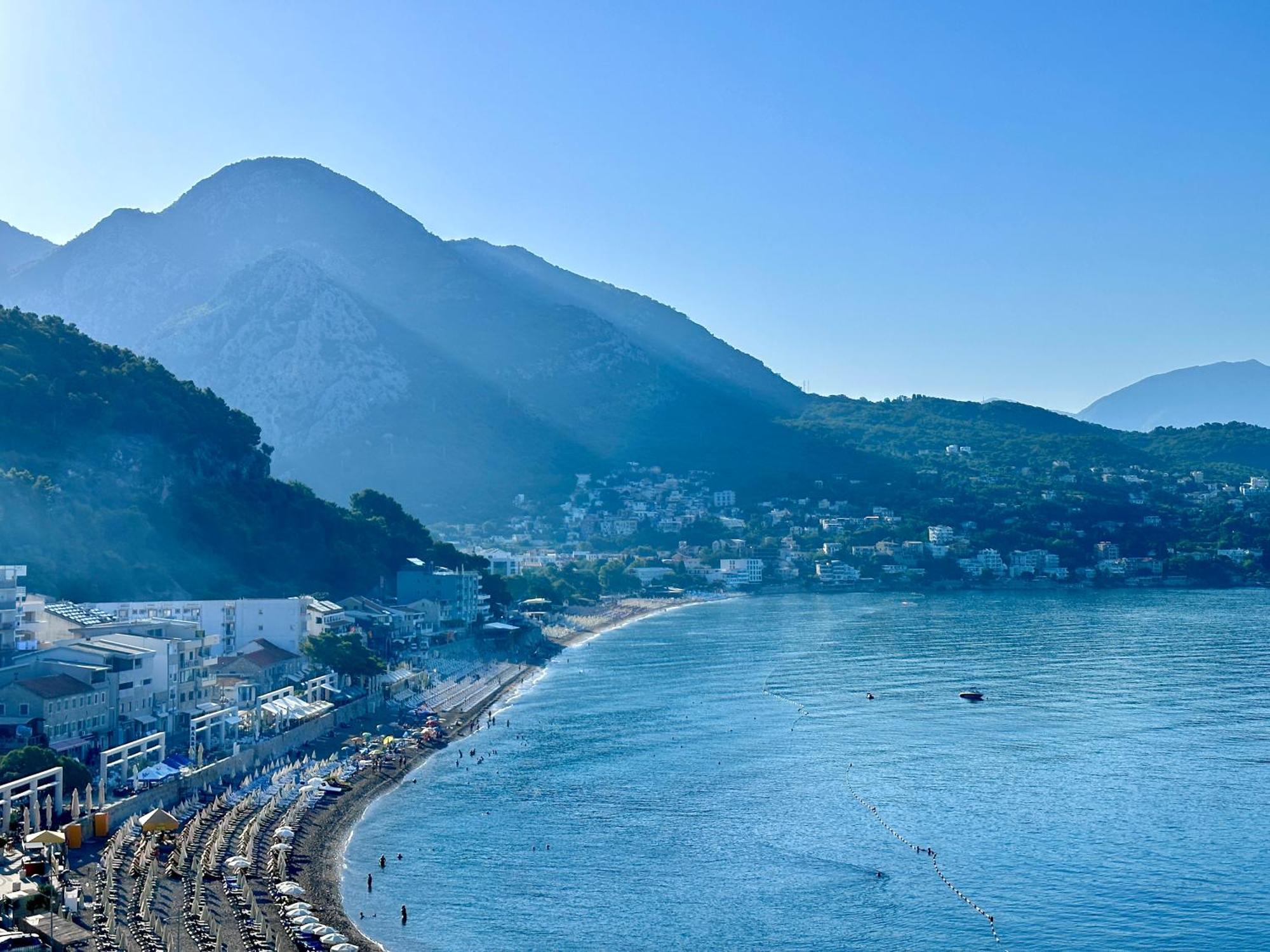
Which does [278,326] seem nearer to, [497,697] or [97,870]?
[497,697]

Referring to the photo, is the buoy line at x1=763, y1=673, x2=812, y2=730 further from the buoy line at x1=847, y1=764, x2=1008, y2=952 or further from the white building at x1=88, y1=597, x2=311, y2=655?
the white building at x1=88, y1=597, x2=311, y2=655

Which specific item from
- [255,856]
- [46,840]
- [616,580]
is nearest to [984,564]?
[616,580]

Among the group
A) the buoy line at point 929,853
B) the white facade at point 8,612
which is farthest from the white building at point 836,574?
the white facade at point 8,612

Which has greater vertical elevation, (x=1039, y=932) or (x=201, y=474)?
(x=201, y=474)

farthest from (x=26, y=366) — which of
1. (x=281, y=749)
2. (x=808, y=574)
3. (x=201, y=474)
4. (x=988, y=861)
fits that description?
(x=808, y=574)

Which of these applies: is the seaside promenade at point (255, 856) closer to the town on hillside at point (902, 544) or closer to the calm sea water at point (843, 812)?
the calm sea water at point (843, 812)

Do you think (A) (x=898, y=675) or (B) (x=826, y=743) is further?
(A) (x=898, y=675)

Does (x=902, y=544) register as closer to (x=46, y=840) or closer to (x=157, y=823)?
(x=157, y=823)
